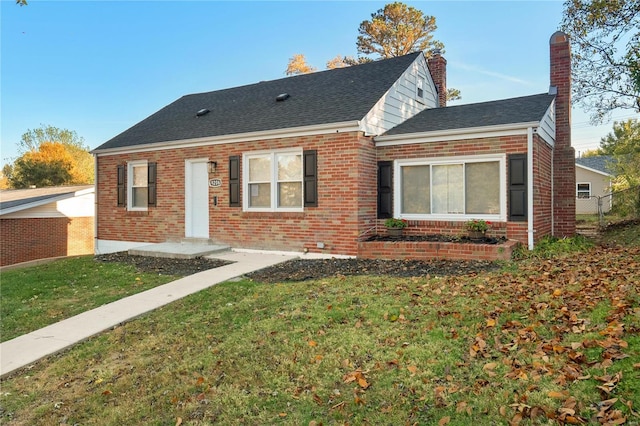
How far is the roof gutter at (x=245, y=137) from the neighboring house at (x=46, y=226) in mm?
7205

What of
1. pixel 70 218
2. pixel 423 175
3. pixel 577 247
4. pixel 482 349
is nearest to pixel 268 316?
pixel 482 349

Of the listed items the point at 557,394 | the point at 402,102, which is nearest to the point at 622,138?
the point at 402,102

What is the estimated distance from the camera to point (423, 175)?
32.4 ft

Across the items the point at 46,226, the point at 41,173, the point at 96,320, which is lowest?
the point at 96,320

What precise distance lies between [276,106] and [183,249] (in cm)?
507

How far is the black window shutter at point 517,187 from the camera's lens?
28.4 feet

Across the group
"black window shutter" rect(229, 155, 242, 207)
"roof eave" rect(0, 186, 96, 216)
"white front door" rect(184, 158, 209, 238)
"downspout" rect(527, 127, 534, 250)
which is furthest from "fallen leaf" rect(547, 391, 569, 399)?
"roof eave" rect(0, 186, 96, 216)

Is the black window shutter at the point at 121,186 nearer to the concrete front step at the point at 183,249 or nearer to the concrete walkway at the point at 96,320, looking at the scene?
the concrete front step at the point at 183,249

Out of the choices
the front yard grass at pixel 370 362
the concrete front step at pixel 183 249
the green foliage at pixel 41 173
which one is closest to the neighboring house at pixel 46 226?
the concrete front step at pixel 183 249

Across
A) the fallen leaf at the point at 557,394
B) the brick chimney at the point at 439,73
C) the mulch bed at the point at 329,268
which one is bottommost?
the fallen leaf at the point at 557,394

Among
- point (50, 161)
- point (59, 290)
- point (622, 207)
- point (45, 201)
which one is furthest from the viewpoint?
point (50, 161)

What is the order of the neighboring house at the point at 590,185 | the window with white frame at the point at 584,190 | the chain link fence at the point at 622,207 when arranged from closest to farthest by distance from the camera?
the chain link fence at the point at 622,207
the neighboring house at the point at 590,185
the window with white frame at the point at 584,190

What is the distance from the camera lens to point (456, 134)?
366 inches

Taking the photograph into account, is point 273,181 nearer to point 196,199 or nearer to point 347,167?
point 347,167
